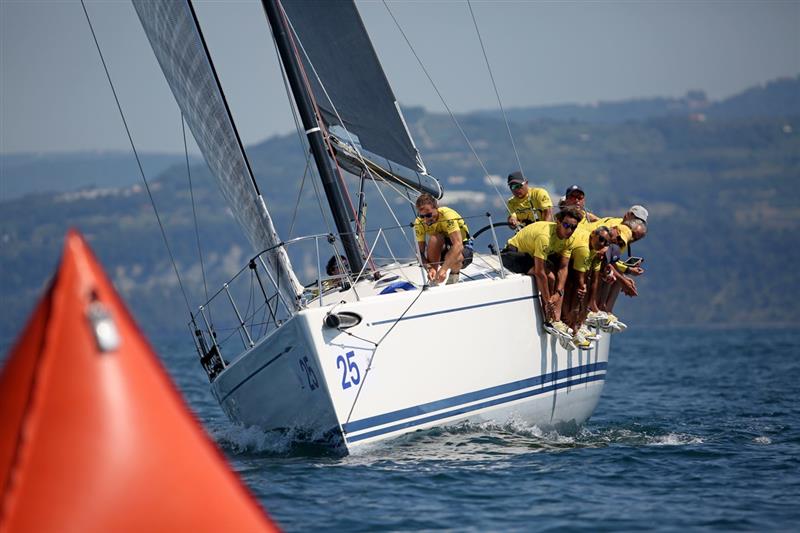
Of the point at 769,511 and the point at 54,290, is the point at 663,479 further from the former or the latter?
the point at 54,290

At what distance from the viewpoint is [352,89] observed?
10.9 m

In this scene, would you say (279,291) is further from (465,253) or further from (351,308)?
(465,253)

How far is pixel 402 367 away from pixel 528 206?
115 inches

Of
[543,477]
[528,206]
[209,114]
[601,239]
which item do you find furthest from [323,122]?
[543,477]

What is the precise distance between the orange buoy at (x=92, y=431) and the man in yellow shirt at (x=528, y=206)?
6.62m

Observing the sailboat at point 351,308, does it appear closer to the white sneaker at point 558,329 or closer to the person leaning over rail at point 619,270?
the white sneaker at point 558,329

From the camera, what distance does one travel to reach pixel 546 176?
19975cm

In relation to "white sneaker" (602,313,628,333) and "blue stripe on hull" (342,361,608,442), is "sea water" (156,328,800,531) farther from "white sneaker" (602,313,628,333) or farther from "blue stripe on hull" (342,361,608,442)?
"white sneaker" (602,313,628,333)

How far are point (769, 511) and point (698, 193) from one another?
167 m

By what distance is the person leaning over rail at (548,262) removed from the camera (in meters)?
9.91

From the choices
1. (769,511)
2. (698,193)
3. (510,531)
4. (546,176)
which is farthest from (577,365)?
(546,176)

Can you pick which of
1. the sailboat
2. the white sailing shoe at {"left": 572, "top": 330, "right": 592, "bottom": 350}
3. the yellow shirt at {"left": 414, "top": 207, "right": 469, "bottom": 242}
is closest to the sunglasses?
the sailboat

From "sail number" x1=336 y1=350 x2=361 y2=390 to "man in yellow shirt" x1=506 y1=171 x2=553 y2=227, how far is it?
9.60ft

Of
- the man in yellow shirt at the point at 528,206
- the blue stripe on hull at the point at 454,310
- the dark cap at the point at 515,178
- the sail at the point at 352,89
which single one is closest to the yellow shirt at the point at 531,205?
Answer: the man in yellow shirt at the point at 528,206
